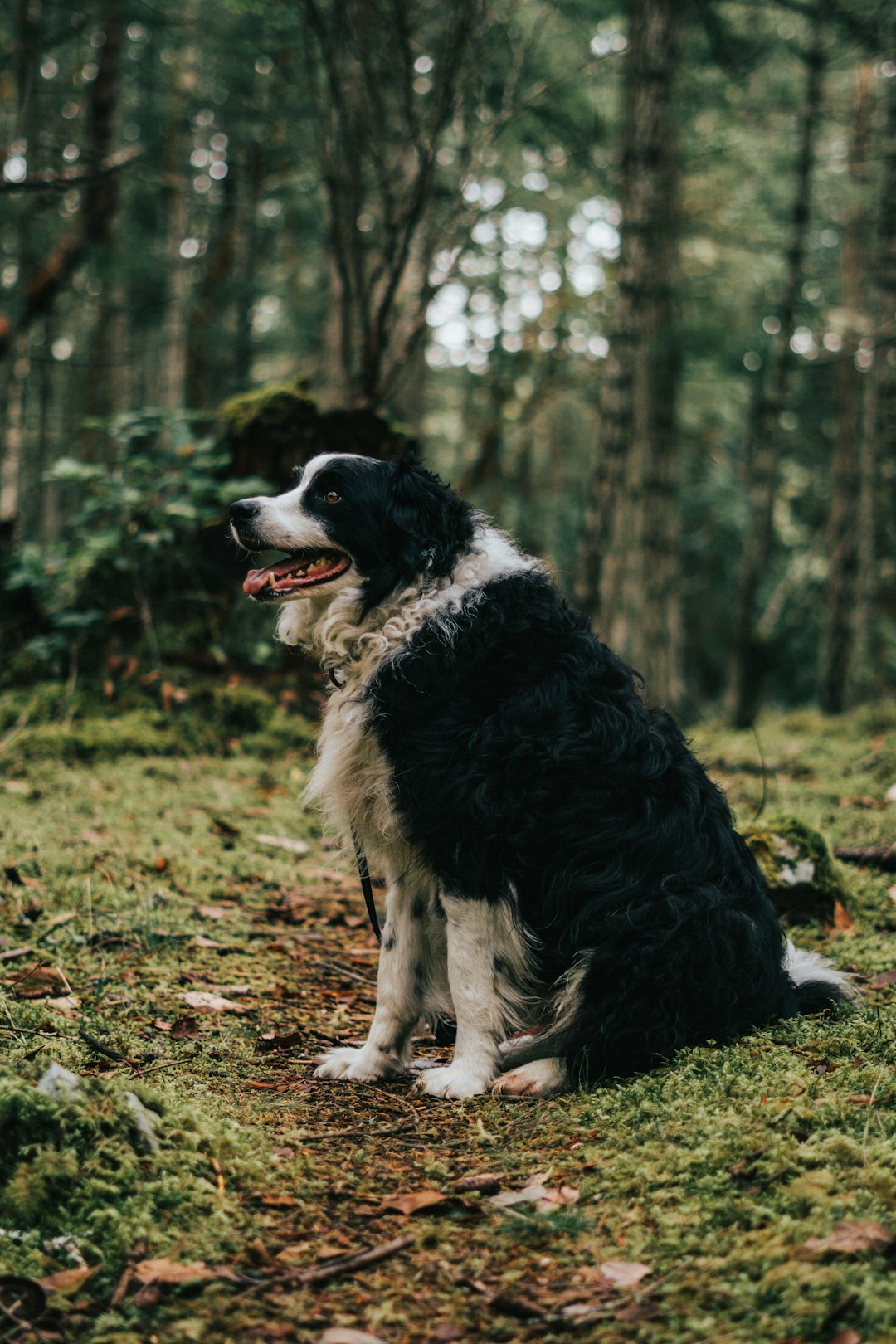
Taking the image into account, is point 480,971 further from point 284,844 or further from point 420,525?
point 284,844

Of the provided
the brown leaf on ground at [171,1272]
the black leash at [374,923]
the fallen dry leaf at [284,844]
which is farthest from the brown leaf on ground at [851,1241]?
the fallen dry leaf at [284,844]

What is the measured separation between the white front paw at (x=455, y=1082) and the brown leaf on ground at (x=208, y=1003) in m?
0.95

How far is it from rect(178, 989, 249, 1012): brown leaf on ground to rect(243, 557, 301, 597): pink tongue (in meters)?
1.61

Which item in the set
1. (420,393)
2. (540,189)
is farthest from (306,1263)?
(540,189)

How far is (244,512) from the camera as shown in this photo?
4.03 metres

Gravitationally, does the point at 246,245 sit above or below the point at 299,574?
above

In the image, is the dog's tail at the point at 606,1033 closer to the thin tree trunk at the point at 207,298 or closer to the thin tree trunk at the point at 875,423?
the thin tree trunk at the point at 875,423

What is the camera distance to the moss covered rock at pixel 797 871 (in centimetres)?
527

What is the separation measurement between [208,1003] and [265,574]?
66.9 inches

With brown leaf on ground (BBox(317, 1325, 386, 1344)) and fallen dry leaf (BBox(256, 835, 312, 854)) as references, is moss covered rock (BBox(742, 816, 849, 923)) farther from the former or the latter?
brown leaf on ground (BBox(317, 1325, 386, 1344))

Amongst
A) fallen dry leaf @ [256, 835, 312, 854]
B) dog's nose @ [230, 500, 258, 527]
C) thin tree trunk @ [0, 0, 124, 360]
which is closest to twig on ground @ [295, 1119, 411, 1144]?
dog's nose @ [230, 500, 258, 527]

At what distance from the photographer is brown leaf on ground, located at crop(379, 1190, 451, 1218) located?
2.68 m

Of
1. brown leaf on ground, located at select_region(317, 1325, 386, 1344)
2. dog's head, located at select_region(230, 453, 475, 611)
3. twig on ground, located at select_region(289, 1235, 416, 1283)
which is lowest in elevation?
twig on ground, located at select_region(289, 1235, 416, 1283)

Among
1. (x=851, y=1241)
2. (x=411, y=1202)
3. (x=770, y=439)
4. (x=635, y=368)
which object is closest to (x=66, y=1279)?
(x=411, y=1202)
